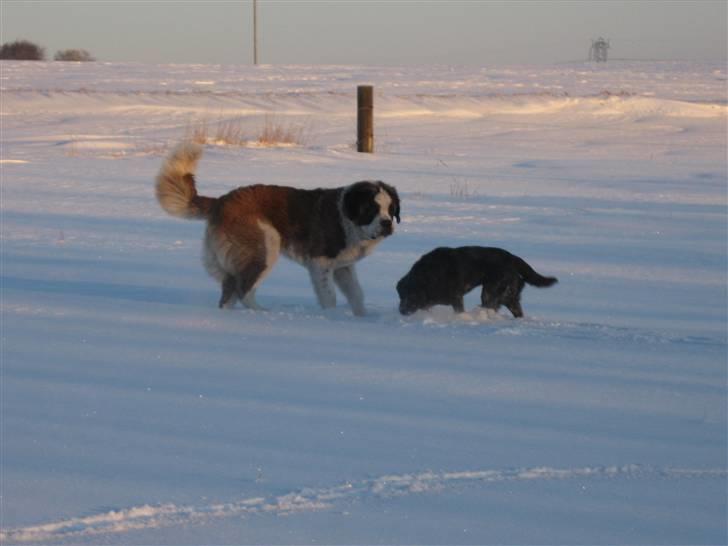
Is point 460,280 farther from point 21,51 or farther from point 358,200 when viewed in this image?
point 21,51

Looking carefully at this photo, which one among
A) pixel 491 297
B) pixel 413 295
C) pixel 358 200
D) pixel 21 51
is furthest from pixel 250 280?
pixel 21 51

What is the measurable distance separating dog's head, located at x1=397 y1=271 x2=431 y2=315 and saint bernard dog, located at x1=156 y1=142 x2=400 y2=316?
352mm

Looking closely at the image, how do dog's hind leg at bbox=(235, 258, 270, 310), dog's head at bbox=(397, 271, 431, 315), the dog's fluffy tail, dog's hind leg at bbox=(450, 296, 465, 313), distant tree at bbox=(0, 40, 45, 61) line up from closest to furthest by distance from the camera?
dog's head at bbox=(397, 271, 431, 315) → dog's hind leg at bbox=(450, 296, 465, 313) → dog's hind leg at bbox=(235, 258, 270, 310) → the dog's fluffy tail → distant tree at bbox=(0, 40, 45, 61)

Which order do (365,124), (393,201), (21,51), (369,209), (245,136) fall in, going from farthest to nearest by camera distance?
1. (21,51)
2. (245,136)
3. (365,124)
4. (393,201)
5. (369,209)

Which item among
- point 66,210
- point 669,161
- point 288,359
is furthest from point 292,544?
point 669,161

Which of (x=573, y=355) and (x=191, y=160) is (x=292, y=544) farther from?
(x=191, y=160)

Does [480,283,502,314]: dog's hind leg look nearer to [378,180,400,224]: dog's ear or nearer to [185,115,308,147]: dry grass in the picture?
[378,180,400,224]: dog's ear

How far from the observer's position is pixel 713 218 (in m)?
10.3

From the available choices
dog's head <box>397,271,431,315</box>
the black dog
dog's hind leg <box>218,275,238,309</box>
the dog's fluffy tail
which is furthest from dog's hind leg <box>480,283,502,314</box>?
the dog's fluffy tail

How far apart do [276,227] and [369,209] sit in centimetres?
→ 55

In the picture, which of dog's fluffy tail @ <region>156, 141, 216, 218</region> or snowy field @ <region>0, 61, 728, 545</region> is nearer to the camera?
snowy field @ <region>0, 61, 728, 545</region>

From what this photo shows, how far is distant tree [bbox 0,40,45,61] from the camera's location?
75375mm

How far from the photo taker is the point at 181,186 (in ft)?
21.6

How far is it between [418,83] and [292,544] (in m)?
38.8
